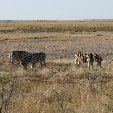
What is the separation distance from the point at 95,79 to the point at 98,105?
595 cm

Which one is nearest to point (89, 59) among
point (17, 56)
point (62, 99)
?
point (17, 56)

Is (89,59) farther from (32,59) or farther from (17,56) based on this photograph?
(17,56)

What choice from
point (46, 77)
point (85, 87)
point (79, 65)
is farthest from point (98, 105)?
point (79, 65)

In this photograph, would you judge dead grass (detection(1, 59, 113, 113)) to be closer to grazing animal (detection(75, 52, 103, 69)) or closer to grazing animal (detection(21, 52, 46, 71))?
grazing animal (detection(21, 52, 46, 71))

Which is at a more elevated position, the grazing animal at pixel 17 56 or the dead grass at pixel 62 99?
the dead grass at pixel 62 99

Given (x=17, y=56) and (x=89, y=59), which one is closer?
(x=89, y=59)

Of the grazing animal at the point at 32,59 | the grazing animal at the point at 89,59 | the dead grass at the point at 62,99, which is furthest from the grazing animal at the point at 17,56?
the dead grass at the point at 62,99

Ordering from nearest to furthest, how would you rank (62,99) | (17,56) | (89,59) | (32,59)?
(62,99)
(32,59)
(89,59)
(17,56)

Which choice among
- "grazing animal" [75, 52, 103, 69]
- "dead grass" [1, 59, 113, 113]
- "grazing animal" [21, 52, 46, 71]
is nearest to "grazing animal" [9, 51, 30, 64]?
"grazing animal" [21, 52, 46, 71]

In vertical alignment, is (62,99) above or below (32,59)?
above

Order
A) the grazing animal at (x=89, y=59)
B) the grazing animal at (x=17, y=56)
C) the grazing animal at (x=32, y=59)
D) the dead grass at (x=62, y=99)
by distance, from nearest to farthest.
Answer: the dead grass at (x=62, y=99), the grazing animal at (x=32, y=59), the grazing animal at (x=89, y=59), the grazing animal at (x=17, y=56)

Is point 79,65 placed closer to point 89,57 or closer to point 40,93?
point 89,57

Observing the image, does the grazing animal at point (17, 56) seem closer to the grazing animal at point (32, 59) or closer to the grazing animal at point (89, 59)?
the grazing animal at point (32, 59)

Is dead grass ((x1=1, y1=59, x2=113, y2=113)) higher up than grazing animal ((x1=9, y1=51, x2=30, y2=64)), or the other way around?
dead grass ((x1=1, y1=59, x2=113, y2=113))
